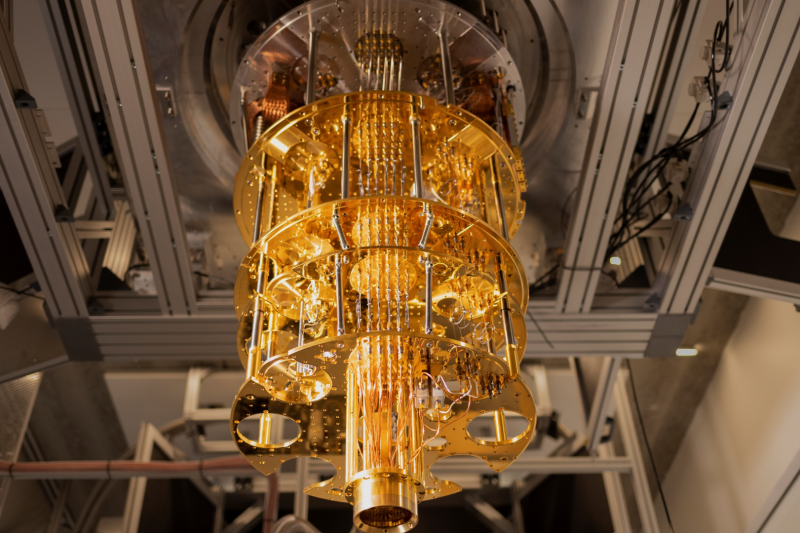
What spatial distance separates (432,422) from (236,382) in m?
3.10

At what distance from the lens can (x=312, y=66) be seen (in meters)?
2.29

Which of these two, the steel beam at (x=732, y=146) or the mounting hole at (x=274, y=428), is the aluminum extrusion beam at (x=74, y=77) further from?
the steel beam at (x=732, y=146)

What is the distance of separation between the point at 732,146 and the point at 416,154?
1.34 metres

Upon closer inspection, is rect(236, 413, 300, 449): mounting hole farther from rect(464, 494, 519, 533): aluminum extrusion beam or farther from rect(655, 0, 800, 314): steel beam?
rect(655, 0, 800, 314): steel beam

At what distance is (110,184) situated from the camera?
2.88m

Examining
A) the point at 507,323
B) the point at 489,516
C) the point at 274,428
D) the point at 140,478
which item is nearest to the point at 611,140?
the point at 507,323

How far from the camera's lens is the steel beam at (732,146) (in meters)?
2.33

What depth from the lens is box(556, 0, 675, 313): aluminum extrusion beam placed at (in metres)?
2.34

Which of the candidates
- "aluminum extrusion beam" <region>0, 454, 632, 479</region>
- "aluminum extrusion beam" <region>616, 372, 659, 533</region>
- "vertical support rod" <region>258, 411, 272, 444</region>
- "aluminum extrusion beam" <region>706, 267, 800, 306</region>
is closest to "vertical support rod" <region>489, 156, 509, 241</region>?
"vertical support rod" <region>258, 411, 272, 444</region>

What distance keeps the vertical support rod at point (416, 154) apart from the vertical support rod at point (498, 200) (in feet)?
0.94

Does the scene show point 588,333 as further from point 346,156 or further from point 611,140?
point 346,156

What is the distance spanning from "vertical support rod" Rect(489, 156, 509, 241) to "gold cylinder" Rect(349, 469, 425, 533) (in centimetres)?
85

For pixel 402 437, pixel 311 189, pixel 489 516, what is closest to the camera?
pixel 402 437

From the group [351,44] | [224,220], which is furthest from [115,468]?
[351,44]
